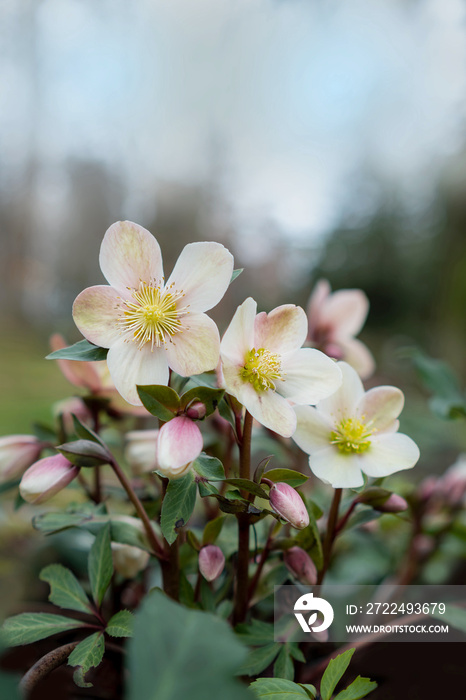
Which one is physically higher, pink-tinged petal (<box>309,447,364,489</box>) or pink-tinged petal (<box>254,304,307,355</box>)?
pink-tinged petal (<box>254,304,307,355</box>)

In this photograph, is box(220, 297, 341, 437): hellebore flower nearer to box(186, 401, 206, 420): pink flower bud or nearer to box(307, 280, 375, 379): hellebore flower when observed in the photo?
box(186, 401, 206, 420): pink flower bud

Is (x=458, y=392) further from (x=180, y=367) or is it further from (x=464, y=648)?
(x=180, y=367)

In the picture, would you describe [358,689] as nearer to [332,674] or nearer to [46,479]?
[332,674]

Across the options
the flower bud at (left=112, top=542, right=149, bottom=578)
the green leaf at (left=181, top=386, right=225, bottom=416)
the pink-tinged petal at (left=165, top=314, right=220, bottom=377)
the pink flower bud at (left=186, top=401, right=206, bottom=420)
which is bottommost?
the flower bud at (left=112, top=542, right=149, bottom=578)

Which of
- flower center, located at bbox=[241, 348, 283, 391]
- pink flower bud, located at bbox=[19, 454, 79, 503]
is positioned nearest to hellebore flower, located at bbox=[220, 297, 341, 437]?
flower center, located at bbox=[241, 348, 283, 391]

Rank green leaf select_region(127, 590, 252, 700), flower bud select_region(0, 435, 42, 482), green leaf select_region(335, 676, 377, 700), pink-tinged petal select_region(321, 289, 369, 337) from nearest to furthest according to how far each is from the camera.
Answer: green leaf select_region(127, 590, 252, 700), green leaf select_region(335, 676, 377, 700), flower bud select_region(0, 435, 42, 482), pink-tinged petal select_region(321, 289, 369, 337)

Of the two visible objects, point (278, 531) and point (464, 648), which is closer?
point (278, 531)

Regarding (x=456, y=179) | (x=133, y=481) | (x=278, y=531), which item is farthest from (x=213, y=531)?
(x=456, y=179)

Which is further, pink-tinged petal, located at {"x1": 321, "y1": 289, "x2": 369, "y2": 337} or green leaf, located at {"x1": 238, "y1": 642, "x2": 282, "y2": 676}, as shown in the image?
pink-tinged petal, located at {"x1": 321, "y1": 289, "x2": 369, "y2": 337}
